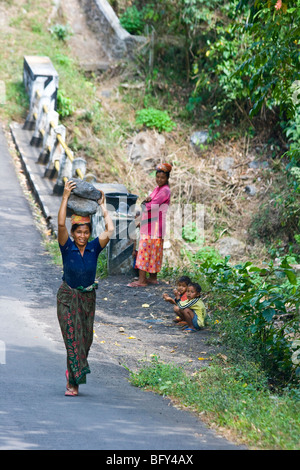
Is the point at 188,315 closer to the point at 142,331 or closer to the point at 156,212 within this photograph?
the point at 142,331

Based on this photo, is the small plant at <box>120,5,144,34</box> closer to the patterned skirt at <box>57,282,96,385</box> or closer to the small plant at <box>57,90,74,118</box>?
the small plant at <box>57,90,74,118</box>

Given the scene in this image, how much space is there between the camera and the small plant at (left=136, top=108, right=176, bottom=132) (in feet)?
61.0

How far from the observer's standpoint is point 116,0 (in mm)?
22656

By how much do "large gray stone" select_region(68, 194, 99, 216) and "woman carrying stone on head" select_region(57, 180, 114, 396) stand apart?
6cm

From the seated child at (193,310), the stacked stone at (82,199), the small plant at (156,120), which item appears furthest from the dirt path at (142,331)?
the small plant at (156,120)

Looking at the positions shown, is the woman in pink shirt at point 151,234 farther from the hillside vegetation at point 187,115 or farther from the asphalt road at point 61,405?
the hillside vegetation at point 187,115

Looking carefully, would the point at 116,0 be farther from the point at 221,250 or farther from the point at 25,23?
the point at 221,250

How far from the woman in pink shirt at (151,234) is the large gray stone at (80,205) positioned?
3892mm

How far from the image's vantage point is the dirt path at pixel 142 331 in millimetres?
7004

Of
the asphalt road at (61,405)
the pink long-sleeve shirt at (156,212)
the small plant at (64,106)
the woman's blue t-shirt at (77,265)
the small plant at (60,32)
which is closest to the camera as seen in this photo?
the asphalt road at (61,405)

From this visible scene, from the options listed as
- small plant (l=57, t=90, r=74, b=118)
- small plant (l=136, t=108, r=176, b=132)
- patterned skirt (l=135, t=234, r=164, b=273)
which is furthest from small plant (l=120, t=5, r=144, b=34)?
patterned skirt (l=135, t=234, r=164, b=273)

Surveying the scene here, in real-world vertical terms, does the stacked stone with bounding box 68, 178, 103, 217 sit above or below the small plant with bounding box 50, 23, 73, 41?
above

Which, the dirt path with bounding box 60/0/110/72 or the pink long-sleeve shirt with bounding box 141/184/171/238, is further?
the dirt path with bounding box 60/0/110/72
